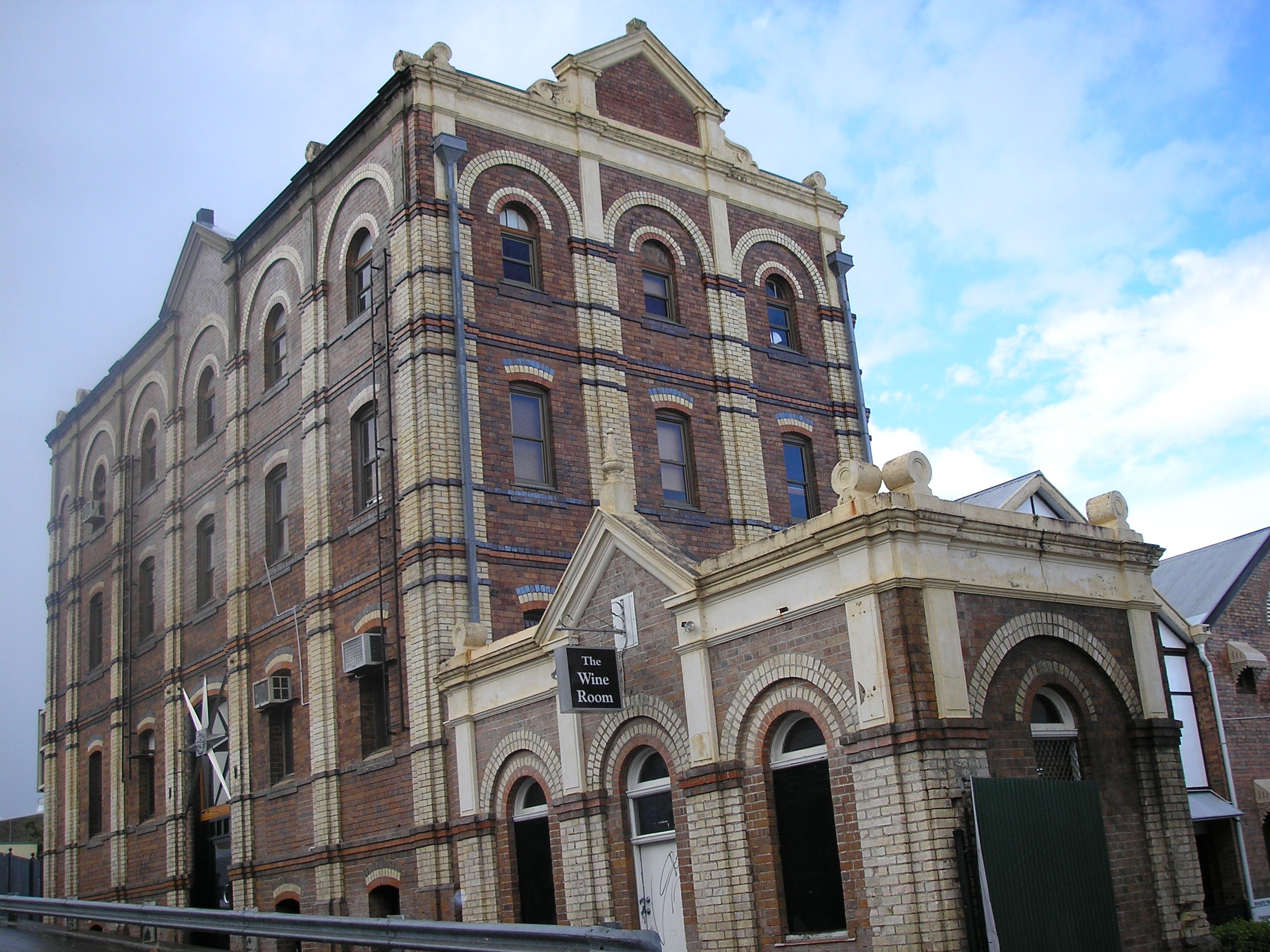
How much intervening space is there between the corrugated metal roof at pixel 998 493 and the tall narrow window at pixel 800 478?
10.8 ft

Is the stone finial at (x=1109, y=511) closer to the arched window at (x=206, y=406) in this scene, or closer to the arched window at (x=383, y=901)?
the arched window at (x=383, y=901)

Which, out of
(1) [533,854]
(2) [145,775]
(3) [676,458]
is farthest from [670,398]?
(2) [145,775]

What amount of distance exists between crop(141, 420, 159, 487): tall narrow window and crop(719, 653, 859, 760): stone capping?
72.1 feet

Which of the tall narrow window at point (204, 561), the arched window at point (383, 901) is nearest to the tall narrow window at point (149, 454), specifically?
the tall narrow window at point (204, 561)

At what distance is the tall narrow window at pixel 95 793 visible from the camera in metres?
32.8

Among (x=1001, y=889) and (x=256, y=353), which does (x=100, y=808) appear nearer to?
(x=256, y=353)

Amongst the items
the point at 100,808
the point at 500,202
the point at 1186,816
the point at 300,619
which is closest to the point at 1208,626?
the point at 1186,816

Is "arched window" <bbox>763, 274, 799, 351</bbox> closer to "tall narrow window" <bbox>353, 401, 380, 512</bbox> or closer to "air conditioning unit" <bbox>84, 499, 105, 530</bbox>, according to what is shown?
"tall narrow window" <bbox>353, 401, 380, 512</bbox>

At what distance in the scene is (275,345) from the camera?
27156 millimetres

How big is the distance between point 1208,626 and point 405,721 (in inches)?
583

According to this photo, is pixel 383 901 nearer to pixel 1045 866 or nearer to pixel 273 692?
pixel 273 692

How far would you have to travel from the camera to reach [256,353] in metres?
27.4

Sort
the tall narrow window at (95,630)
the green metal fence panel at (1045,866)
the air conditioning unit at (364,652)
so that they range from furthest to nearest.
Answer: the tall narrow window at (95,630), the air conditioning unit at (364,652), the green metal fence panel at (1045,866)

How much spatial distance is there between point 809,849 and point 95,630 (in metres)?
26.3
